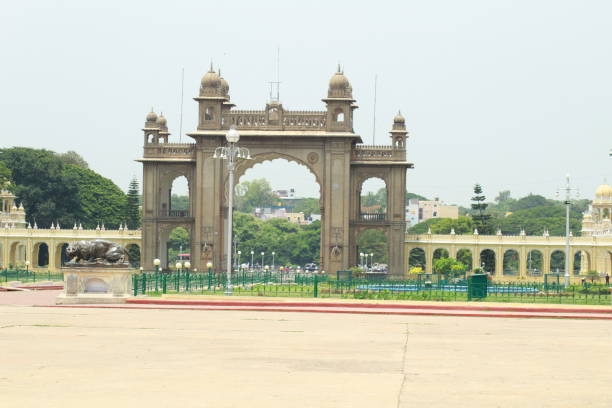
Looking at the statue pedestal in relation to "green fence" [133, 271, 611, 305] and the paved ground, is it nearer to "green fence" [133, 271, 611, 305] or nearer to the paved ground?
"green fence" [133, 271, 611, 305]

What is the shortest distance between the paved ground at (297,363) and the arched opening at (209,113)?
40.8 m

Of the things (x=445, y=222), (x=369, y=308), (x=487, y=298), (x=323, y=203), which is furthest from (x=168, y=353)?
(x=445, y=222)

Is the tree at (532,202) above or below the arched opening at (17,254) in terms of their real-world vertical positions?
above

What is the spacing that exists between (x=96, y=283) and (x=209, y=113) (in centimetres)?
3436

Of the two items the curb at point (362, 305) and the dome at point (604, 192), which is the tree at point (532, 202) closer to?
the dome at point (604, 192)

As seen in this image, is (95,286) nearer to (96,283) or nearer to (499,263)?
(96,283)

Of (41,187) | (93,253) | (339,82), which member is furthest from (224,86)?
(93,253)

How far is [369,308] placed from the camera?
32562mm

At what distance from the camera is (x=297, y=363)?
17344 millimetres

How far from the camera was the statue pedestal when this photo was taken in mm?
33156

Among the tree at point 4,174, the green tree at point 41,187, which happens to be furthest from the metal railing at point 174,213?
the green tree at point 41,187

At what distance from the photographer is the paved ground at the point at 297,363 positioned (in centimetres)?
1378

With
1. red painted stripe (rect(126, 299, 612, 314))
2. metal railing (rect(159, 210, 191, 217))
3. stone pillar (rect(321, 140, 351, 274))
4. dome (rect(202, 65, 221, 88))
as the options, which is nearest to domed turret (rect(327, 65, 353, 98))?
stone pillar (rect(321, 140, 351, 274))

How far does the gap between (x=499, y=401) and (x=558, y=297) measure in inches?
1023
